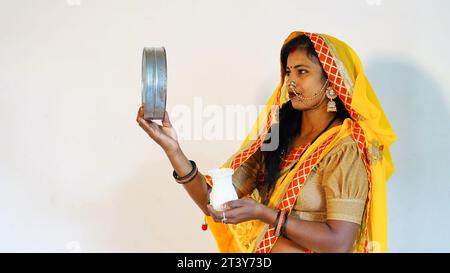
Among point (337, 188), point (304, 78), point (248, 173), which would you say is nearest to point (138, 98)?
point (248, 173)

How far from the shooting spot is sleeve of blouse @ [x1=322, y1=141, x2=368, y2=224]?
1.81 m

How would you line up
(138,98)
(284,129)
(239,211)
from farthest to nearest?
(138,98), (284,129), (239,211)

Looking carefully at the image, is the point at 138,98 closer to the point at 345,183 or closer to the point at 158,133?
the point at 158,133

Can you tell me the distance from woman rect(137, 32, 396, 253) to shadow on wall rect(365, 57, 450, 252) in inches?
34.1

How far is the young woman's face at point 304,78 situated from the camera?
196 centimetres

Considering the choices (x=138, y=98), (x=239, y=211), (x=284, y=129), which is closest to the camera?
(x=239, y=211)

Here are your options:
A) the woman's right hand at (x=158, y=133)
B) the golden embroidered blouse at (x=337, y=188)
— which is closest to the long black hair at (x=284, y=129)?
the golden embroidered blouse at (x=337, y=188)

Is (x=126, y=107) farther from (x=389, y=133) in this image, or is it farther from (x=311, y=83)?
(x=389, y=133)

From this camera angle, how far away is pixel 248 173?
86.9 inches

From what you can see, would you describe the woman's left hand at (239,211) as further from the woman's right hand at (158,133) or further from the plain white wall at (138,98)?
the plain white wall at (138,98)

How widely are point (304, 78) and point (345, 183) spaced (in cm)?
40
